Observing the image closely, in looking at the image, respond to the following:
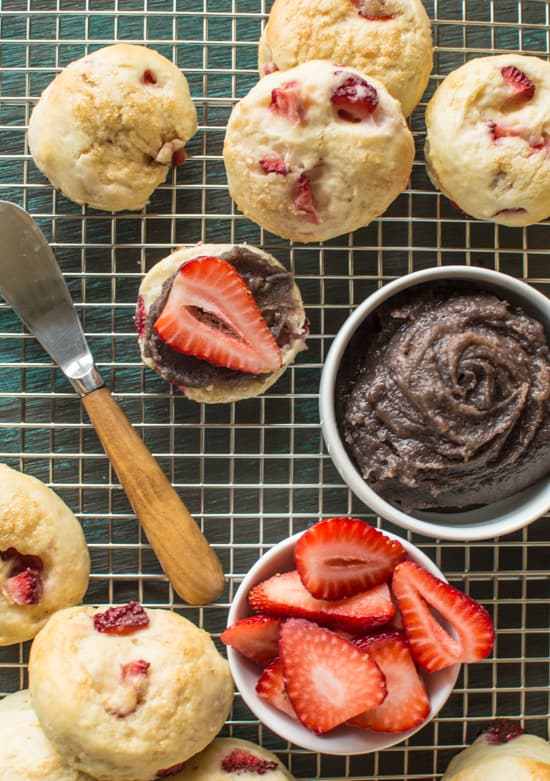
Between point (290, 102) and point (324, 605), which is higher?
point (290, 102)

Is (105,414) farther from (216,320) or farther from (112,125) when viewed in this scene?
(112,125)

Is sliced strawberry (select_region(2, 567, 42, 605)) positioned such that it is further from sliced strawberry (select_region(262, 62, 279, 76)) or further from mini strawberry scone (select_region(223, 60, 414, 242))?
sliced strawberry (select_region(262, 62, 279, 76))

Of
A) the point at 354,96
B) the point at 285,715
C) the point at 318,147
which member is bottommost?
the point at 285,715

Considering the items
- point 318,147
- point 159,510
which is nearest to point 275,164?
point 318,147

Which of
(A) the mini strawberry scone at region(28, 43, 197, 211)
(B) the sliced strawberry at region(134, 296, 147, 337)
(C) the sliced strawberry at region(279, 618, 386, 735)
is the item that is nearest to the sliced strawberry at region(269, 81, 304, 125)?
(A) the mini strawberry scone at region(28, 43, 197, 211)

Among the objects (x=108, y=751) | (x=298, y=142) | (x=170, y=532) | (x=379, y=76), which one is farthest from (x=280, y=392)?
(x=108, y=751)

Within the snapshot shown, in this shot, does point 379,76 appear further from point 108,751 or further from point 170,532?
point 108,751

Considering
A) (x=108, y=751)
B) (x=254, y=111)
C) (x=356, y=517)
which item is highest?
(x=254, y=111)
